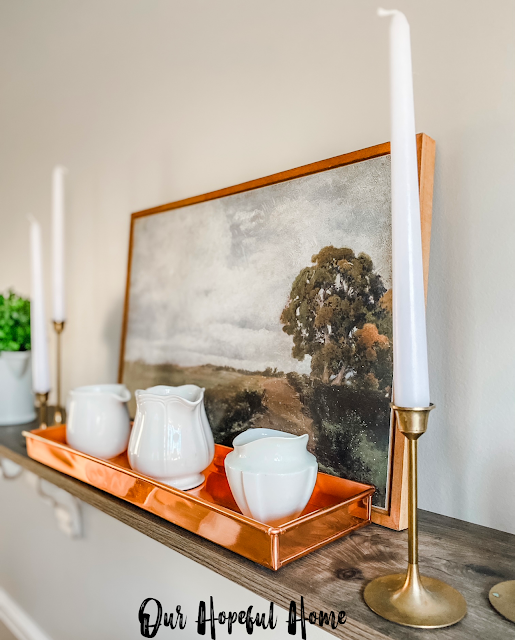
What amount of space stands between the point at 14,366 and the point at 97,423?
41 cm

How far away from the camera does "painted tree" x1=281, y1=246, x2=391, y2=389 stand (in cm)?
52

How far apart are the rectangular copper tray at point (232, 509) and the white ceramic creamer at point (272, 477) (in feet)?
0.05

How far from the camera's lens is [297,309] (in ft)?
1.98

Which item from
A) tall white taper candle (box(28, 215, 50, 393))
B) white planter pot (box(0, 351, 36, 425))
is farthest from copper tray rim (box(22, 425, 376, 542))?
white planter pot (box(0, 351, 36, 425))

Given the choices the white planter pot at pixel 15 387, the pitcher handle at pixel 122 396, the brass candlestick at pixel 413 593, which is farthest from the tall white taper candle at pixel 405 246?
the white planter pot at pixel 15 387

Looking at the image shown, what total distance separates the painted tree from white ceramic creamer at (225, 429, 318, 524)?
109mm

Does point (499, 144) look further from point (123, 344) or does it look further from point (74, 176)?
point (74, 176)

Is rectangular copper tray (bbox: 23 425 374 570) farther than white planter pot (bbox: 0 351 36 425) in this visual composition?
No

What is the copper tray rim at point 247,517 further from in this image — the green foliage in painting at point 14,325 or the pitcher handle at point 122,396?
the green foliage in painting at point 14,325

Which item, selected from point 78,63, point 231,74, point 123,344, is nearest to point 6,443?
point 123,344

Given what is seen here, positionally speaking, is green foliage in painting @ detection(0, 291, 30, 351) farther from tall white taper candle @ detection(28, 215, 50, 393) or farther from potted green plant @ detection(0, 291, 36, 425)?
tall white taper candle @ detection(28, 215, 50, 393)

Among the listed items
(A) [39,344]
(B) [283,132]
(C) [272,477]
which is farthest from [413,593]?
(A) [39,344]

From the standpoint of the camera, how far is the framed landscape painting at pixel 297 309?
20.4 inches

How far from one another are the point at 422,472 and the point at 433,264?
22 cm
